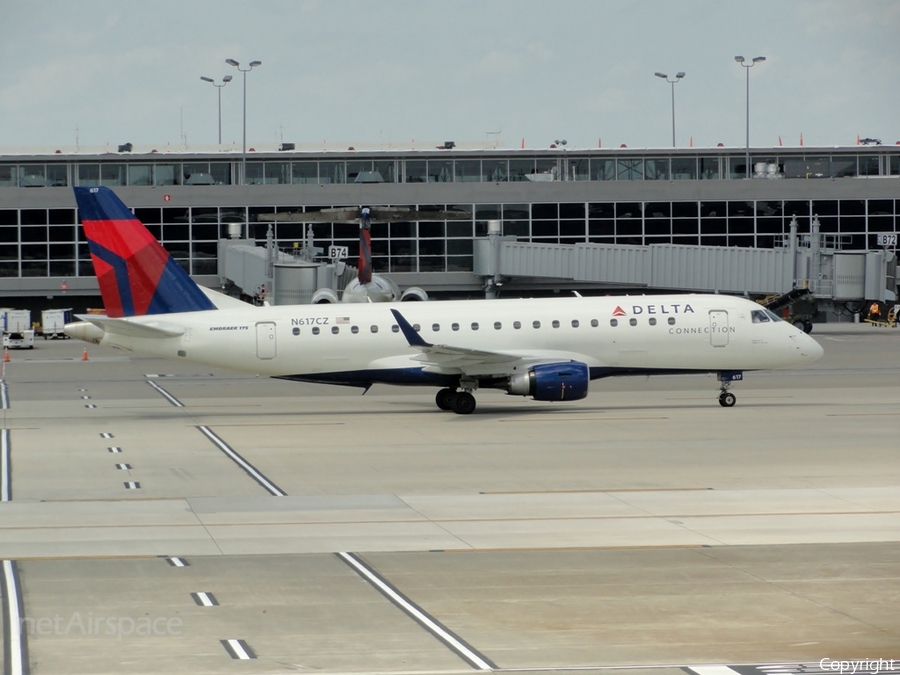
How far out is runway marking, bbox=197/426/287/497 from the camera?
23.7 m

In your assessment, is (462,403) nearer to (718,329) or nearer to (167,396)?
(718,329)

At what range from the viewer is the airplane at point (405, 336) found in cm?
3681

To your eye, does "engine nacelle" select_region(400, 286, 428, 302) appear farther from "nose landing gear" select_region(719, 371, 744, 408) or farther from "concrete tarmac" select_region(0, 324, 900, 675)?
"nose landing gear" select_region(719, 371, 744, 408)

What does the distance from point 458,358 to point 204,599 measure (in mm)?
21641

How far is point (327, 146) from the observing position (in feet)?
356

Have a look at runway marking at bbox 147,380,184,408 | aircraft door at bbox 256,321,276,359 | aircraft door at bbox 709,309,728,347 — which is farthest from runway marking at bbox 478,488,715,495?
runway marking at bbox 147,380,184,408

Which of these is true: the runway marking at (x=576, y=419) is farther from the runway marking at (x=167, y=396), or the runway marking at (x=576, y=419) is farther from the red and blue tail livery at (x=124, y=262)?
the runway marking at (x=167, y=396)

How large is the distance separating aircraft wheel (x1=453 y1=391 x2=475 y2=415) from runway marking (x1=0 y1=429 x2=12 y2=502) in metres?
12.8

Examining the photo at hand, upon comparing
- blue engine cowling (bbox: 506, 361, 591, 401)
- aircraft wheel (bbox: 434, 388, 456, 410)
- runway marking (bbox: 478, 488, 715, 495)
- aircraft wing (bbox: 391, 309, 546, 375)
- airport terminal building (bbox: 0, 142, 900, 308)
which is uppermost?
airport terminal building (bbox: 0, 142, 900, 308)

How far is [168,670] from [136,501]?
36.0 feet

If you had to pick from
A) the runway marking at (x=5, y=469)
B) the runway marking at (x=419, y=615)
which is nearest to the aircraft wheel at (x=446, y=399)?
the runway marking at (x=5, y=469)

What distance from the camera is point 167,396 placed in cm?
4503

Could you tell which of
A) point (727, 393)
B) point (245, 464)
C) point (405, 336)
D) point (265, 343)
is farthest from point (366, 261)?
point (245, 464)

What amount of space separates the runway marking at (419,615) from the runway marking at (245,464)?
614 cm
